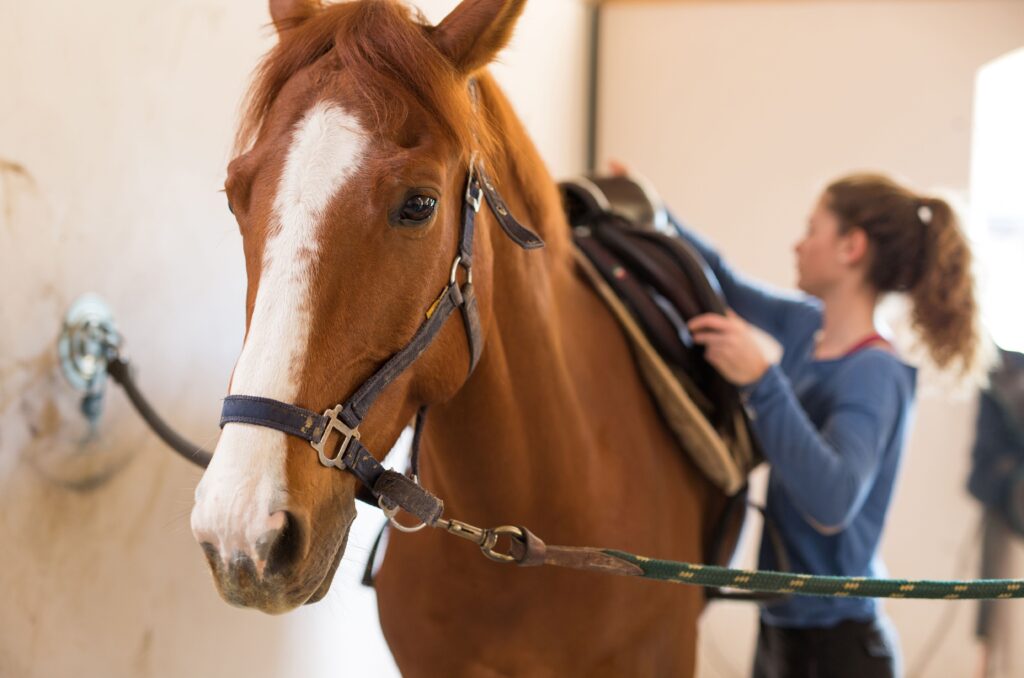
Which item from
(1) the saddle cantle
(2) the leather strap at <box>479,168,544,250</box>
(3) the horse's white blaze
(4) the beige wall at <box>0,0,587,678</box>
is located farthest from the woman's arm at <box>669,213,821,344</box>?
(3) the horse's white blaze

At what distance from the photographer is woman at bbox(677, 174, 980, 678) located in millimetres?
1296

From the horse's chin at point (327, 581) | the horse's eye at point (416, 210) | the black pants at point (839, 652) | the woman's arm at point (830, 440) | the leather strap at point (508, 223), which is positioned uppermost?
the leather strap at point (508, 223)

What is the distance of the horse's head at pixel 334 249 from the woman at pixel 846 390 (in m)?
0.61

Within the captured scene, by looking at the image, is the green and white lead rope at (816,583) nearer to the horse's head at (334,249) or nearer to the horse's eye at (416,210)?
the horse's head at (334,249)

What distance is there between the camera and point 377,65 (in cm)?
81

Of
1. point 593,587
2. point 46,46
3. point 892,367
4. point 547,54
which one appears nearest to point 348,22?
point 46,46

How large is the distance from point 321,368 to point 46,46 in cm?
74

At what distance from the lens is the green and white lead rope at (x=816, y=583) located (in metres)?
0.93

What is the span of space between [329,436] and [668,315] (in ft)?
2.66

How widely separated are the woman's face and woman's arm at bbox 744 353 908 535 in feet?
0.76

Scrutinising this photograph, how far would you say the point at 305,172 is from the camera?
2.40ft

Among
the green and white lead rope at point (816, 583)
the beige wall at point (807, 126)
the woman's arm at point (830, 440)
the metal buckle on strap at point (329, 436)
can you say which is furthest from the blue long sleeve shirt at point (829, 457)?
the beige wall at point (807, 126)

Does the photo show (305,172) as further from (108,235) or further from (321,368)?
(108,235)

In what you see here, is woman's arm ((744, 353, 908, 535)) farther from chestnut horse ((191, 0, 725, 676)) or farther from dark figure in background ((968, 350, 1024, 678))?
dark figure in background ((968, 350, 1024, 678))
